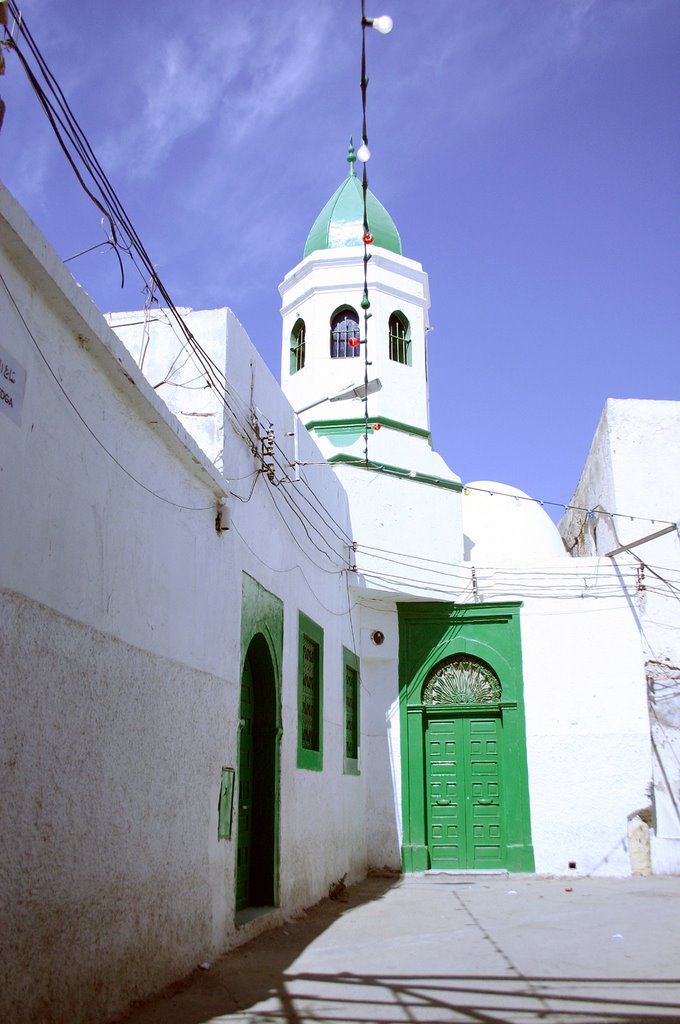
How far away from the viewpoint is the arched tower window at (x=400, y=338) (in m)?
13.9

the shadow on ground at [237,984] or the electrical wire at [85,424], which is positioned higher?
the electrical wire at [85,424]

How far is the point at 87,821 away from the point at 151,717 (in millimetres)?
943

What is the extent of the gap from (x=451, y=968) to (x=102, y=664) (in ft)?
10.0

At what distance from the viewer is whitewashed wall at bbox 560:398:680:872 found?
37.4 feet

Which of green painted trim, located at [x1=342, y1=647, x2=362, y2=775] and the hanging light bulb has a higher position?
the hanging light bulb

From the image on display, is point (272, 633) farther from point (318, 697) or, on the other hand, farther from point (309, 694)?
point (318, 697)

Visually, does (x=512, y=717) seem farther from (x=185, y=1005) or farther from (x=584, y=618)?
(x=185, y=1005)

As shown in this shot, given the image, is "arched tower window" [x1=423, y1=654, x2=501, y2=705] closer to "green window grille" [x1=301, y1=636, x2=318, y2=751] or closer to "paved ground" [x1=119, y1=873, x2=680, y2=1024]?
"green window grille" [x1=301, y1=636, x2=318, y2=751]

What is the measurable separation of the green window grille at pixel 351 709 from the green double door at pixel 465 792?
1.09 meters

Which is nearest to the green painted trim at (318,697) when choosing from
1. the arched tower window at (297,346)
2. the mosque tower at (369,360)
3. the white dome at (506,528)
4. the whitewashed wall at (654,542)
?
the mosque tower at (369,360)

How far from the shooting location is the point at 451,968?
5.82 meters

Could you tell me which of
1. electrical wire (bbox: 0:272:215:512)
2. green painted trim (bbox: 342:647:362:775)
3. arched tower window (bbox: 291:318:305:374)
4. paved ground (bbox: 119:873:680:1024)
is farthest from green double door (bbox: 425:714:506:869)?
electrical wire (bbox: 0:272:215:512)

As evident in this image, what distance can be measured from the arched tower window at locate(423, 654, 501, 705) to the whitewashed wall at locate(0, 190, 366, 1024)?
5.83 m

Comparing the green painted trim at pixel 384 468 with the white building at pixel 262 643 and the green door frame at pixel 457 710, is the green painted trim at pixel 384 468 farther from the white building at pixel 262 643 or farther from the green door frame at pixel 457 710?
the green door frame at pixel 457 710
